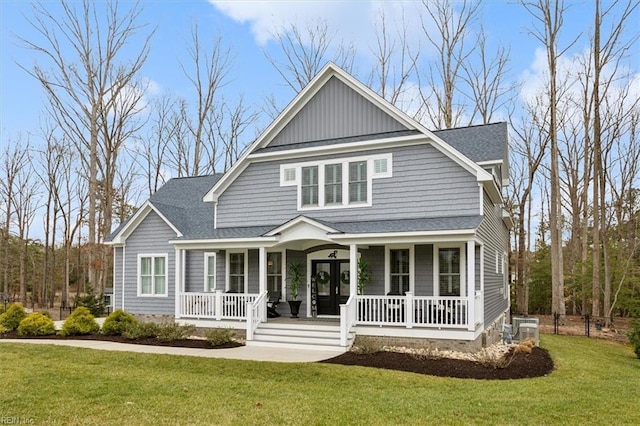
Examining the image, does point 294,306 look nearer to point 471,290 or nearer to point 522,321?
point 471,290

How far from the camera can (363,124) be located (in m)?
14.7

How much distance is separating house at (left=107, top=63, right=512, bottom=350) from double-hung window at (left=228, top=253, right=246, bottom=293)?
0.04 meters

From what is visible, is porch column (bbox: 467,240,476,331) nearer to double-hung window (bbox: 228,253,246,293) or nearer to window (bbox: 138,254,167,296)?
double-hung window (bbox: 228,253,246,293)

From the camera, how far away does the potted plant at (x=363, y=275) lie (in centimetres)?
1396

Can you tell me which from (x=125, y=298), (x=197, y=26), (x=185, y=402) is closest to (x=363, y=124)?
(x=185, y=402)

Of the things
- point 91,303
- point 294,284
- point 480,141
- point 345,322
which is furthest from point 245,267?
point 91,303

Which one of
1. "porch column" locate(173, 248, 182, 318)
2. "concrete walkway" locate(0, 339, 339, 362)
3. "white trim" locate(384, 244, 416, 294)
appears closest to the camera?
"concrete walkway" locate(0, 339, 339, 362)

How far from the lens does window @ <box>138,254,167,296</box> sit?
59.3ft

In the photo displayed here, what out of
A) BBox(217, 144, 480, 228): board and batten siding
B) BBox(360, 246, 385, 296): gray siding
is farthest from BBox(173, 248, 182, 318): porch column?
BBox(360, 246, 385, 296): gray siding

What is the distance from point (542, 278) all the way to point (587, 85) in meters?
10.5

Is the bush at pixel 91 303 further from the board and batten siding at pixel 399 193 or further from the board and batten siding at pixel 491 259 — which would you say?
the board and batten siding at pixel 491 259

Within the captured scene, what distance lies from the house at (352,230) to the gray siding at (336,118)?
31 millimetres

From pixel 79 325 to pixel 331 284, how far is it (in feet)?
24.6

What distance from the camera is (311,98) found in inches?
606
